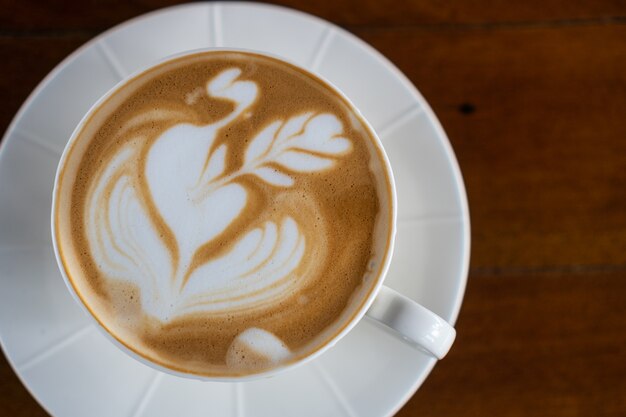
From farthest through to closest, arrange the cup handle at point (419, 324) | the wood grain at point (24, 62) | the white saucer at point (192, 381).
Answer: the wood grain at point (24, 62)
the white saucer at point (192, 381)
the cup handle at point (419, 324)

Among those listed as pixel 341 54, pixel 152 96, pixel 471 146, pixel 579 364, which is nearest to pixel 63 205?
pixel 152 96

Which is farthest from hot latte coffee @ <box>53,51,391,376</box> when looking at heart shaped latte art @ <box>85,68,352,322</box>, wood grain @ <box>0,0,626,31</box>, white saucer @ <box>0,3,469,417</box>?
wood grain @ <box>0,0,626,31</box>

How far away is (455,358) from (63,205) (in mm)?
792

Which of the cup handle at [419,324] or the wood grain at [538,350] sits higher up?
the cup handle at [419,324]

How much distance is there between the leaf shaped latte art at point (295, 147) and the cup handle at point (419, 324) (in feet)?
0.81

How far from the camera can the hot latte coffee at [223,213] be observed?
39.2 inches

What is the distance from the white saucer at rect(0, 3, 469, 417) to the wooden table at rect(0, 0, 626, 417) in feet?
0.52

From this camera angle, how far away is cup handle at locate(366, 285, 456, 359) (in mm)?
945

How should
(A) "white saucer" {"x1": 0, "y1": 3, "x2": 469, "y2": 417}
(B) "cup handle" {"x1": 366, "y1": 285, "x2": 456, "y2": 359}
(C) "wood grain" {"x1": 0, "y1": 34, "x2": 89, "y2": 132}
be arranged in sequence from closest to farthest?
(B) "cup handle" {"x1": 366, "y1": 285, "x2": 456, "y2": 359} → (A) "white saucer" {"x1": 0, "y1": 3, "x2": 469, "y2": 417} → (C) "wood grain" {"x1": 0, "y1": 34, "x2": 89, "y2": 132}

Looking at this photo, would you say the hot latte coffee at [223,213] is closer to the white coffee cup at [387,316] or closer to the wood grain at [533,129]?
the white coffee cup at [387,316]

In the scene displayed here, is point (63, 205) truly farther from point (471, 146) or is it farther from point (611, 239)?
point (611, 239)

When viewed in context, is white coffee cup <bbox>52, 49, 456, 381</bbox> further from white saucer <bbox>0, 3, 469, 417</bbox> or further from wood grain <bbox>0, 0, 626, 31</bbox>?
wood grain <bbox>0, 0, 626, 31</bbox>

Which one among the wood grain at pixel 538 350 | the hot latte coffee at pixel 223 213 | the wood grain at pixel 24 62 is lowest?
the wood grain at pixel 538 350

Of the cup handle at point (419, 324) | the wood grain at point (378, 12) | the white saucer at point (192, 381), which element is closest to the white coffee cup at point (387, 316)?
the cup handle at point (419, 324)
